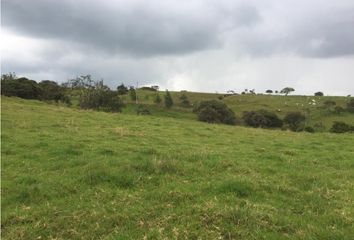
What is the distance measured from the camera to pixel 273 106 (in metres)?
139

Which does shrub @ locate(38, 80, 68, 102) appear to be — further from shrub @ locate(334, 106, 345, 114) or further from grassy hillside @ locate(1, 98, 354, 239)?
shrub @ locate(334, 106, 345, 114)

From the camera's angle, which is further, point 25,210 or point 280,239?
point 25,210

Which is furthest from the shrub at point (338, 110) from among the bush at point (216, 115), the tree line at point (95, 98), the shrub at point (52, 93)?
the shrub at point (52, 93)

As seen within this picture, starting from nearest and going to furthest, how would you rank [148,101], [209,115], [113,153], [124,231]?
[124,231], [113,153], [209,115], [148,101]

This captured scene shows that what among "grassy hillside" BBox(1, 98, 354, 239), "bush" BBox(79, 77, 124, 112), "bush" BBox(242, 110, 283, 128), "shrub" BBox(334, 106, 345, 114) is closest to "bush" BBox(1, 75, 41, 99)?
"bush" BBox(79, 77, 124, 112)

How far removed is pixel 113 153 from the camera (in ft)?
58.3

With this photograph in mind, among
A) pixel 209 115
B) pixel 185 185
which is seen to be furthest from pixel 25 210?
pixel 209 115

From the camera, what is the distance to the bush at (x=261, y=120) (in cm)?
9000

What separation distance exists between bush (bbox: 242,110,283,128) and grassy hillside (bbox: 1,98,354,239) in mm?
70347

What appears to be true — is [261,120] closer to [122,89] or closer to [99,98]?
[99,98]

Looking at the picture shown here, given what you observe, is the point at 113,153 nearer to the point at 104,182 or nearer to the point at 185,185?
the point at 104,182

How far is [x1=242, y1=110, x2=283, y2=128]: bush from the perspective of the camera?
9000 cm

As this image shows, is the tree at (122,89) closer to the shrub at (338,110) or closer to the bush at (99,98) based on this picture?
the bush at (99,98)

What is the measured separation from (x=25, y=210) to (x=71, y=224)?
5.76 feet
